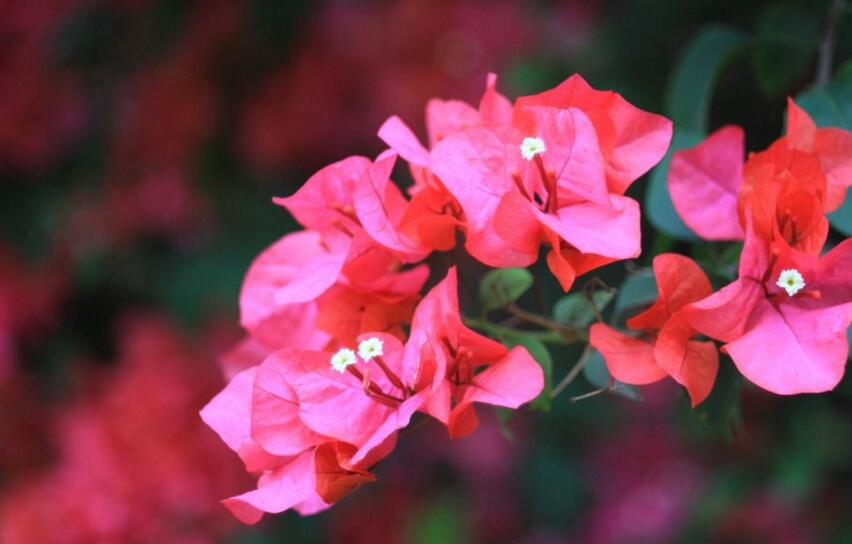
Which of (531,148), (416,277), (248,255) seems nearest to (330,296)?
(416,277)

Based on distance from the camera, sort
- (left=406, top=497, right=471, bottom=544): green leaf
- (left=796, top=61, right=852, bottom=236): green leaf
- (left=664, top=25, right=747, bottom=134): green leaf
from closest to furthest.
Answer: (left=796, top=61, right=852, bottom=236): green leaf
(left=664, top=25, right=747, bottom=134): green leaf
(left=406, top=497, right=471, bottom=544): green leaf

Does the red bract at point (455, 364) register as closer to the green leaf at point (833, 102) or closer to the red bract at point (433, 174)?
the red bract at point (433, 174)

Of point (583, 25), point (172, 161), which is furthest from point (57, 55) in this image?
point (583, 25)

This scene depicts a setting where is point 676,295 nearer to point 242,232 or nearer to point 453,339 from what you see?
point 453,339

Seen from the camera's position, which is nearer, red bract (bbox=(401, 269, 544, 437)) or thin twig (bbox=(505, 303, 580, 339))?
red bract (bbox=(401, 269, 544, 437))

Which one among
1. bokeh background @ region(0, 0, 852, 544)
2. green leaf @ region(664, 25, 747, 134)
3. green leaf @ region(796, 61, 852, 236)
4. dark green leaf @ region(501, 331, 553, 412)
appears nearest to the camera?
dark green leaf @ region(501, 331, 553, 412)

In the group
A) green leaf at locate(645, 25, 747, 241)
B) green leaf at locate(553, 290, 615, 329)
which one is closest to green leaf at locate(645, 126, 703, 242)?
green leaf at locate(645, 25, 747, 241)

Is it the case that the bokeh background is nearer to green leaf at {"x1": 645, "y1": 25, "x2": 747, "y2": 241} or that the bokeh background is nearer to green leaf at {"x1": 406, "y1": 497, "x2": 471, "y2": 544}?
green leaf at {"x1": 406, "y1": 497, "x2": 471, "y2": 544}
